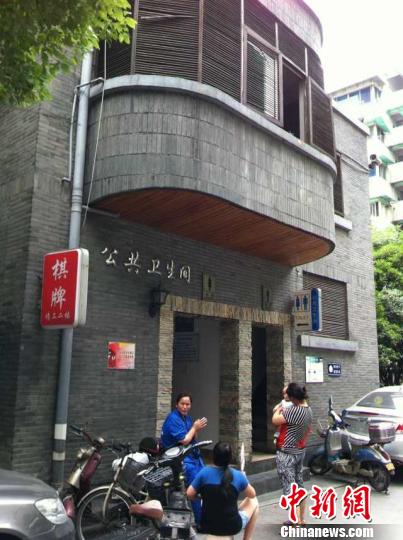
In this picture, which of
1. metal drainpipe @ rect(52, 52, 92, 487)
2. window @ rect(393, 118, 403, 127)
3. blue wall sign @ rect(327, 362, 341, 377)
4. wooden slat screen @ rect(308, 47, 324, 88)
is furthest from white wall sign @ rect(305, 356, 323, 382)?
window @ rect(393, 118, 403, 127)

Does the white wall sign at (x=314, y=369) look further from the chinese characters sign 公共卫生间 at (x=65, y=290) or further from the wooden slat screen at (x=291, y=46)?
the chinese characters sign 公共卫生间 at (x=65, y=290)

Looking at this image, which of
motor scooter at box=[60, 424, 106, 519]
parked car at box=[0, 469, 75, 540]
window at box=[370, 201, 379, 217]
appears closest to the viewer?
parked car at box=[0, 469, 75, 540]

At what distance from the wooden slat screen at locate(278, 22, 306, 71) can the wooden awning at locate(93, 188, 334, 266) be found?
3404mm

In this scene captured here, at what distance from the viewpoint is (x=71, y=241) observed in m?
6.84

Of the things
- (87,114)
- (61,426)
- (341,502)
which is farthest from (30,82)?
(341,502)

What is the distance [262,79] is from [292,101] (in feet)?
6.62

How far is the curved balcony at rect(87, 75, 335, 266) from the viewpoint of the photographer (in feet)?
22.6

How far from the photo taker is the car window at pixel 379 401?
9.88 meters

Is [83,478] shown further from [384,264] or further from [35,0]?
[384,264]

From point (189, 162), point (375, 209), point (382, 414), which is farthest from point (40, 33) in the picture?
point (375, 209)

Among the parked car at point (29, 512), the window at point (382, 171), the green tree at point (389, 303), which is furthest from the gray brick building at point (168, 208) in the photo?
the window at point (382, 171)

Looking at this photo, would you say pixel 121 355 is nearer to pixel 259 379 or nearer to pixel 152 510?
pixel 152 510

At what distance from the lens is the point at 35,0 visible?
461 centimetres

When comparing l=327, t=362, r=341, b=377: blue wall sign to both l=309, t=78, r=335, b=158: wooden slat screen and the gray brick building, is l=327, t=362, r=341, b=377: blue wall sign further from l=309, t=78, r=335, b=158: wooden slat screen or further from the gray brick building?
l=309, t=78, r=335, b=158: wooden slat screen
